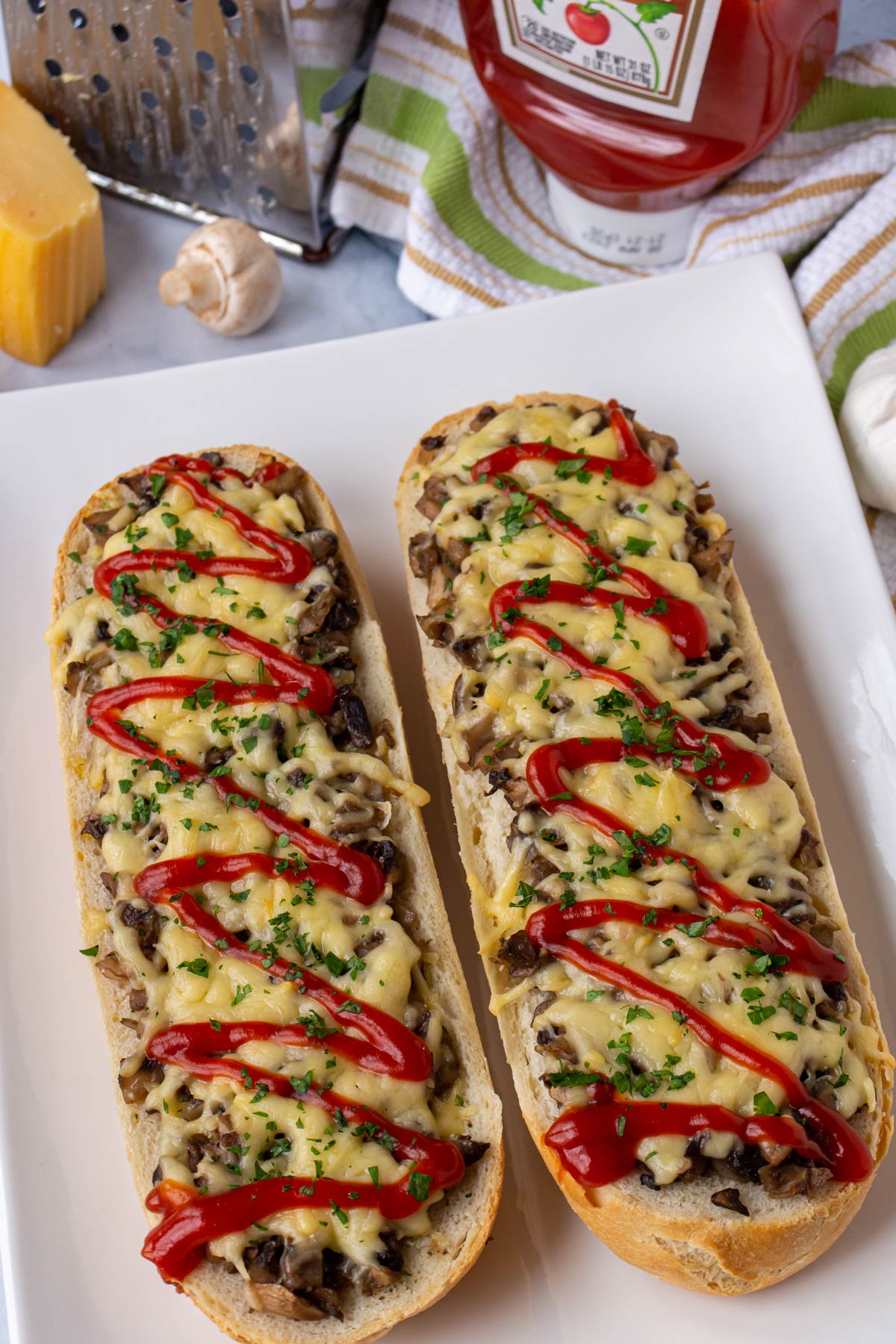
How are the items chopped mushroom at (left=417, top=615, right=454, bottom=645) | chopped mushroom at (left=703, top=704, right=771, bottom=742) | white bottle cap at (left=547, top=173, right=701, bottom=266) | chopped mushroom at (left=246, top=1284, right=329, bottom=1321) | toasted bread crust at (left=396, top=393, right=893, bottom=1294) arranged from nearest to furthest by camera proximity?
chopped mushroom at (left=246, top=1284, right=329, bottom=1321), toasted bread crust at (left=396, top=393, right=893, bottom=1294), chopped mushroom at (left=703, top=704, right=771, bottom=742), chopped mushroom at (left=417, top=615, right=454, bottom=645), white bottle cap at (left=547, top=173, right=701, bottom=266)

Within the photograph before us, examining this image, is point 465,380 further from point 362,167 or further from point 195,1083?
point 195,1083

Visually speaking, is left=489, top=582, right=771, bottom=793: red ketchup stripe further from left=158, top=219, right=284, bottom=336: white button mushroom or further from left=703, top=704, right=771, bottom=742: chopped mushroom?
left=158, top=219, right=284, bottom=336: white button mushroom

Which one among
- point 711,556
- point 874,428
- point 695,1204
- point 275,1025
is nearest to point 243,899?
point 275,1025

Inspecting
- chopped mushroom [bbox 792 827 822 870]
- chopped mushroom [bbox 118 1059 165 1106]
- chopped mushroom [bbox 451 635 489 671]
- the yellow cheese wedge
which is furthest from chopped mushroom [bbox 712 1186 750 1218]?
the yellow cheese wedge

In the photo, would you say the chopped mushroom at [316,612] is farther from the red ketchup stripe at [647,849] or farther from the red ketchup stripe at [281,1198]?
the red ketchup stripe at [281,1198]

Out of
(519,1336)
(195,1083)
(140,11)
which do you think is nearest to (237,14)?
(140,11)

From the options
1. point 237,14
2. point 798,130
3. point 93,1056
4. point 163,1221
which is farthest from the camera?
point 798,130

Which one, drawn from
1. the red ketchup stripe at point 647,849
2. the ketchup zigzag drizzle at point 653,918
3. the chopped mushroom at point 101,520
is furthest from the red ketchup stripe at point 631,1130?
the chopped mushroom at point 101,520
